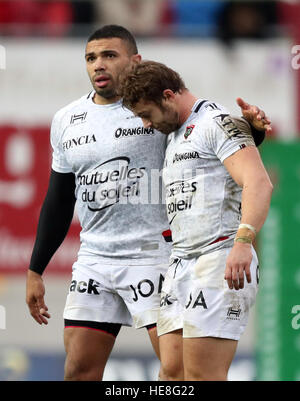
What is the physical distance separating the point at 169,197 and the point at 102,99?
1.00 metres

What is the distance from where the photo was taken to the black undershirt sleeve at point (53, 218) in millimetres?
6359

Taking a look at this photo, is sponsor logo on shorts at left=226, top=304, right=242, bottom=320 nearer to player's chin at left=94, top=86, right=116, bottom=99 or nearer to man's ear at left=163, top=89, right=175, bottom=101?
man's ear at left=163, top=89, right=175, bottom=101

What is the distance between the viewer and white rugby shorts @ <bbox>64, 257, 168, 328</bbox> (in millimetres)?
5934

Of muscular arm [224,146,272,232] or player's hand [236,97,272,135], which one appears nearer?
muscular arm [224,146,272,232]

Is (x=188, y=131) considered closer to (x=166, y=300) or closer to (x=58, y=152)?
(x=166, y=300)

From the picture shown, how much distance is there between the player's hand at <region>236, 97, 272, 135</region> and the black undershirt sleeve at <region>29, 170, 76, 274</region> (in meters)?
1.37

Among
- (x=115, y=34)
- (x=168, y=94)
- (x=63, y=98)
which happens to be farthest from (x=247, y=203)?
(x=63, y=98)

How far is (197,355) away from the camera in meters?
5.22

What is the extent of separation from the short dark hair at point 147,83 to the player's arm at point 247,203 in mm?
548

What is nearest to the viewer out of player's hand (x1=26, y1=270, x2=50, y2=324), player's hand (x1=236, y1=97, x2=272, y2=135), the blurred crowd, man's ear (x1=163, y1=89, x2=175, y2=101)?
player's hand (x1=236, y1=97, x2=272, y2=135)

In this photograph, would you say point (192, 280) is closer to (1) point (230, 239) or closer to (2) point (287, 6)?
(1) point (230, 239)

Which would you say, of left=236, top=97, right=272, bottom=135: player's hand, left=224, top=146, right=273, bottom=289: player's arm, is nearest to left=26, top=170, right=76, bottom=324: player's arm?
left=236, top=97, right=272, bottom=135: player's hand

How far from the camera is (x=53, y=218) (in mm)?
6402

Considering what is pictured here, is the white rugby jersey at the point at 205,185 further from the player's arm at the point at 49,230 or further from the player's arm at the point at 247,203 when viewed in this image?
the player's arm at the point at 49,230
